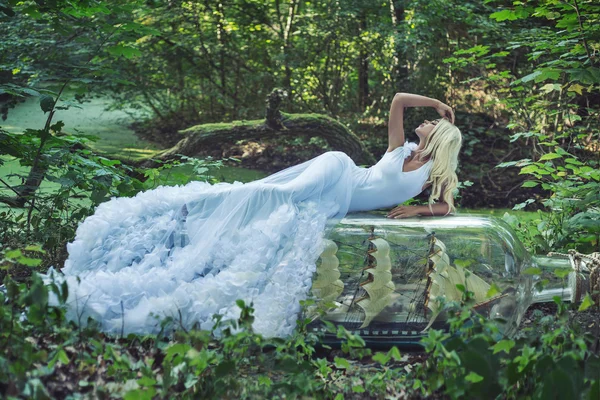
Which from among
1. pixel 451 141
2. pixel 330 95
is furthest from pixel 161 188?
pixel 330 95

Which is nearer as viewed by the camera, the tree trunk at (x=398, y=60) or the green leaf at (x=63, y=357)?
the green leaf at (x=63, y=357)

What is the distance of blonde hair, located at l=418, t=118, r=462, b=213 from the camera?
3666 mm

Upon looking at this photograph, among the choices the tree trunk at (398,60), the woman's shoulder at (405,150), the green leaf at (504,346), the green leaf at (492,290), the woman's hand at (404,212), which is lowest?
the green leaf at (504,346)

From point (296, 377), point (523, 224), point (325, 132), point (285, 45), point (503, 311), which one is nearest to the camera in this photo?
point (296, 377)

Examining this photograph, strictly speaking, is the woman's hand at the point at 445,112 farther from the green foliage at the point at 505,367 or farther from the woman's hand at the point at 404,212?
the green foliage at the point at 505,367

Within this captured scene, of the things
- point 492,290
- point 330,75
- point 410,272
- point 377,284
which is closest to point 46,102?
point 377,284

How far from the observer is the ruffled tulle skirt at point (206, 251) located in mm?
2830

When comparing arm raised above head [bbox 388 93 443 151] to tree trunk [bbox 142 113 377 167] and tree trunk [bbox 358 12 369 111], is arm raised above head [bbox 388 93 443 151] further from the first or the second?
tree trunk [bbox 358 12 369 111]

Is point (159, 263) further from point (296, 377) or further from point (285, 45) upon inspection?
point (285, 45)

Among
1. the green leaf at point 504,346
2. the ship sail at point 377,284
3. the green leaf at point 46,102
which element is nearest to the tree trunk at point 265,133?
the green leaf at point 46,102

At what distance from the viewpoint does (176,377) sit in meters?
2.22

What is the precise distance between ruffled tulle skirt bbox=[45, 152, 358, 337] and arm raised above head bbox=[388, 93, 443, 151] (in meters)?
0.31

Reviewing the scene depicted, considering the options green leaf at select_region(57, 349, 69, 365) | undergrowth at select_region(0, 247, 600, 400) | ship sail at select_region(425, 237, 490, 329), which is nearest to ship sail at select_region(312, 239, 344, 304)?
ship sail at select_region(425, 237, 490, 329)

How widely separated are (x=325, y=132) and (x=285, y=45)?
9.91ft
